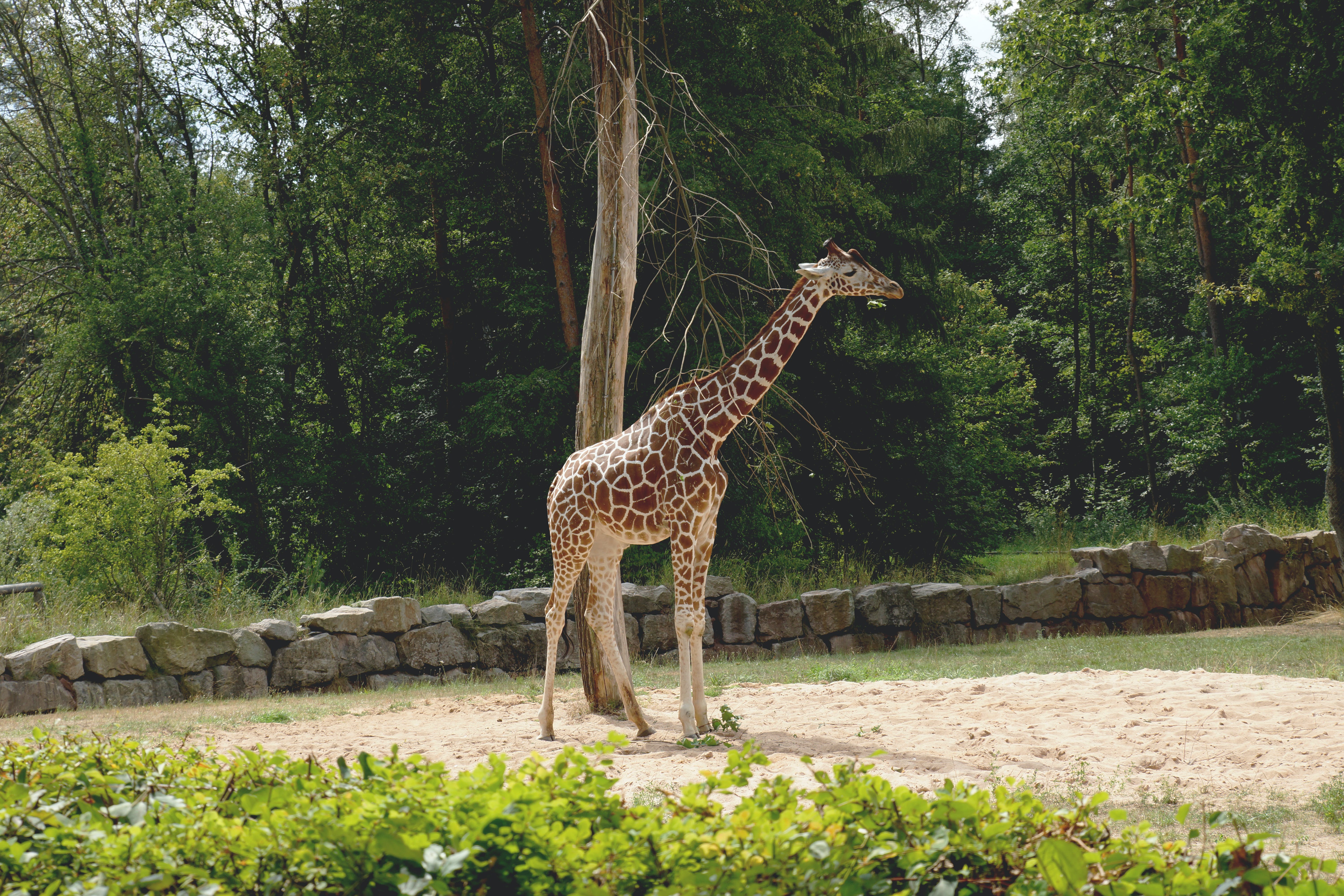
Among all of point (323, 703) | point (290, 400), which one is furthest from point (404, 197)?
point (323, 703)

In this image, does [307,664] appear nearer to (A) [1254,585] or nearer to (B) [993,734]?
(B) [993,734]

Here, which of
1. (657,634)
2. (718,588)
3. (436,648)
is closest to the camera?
(436,648)

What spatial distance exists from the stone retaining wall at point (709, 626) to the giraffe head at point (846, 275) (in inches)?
252

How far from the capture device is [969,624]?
45.5 ft

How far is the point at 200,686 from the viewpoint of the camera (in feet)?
33.2

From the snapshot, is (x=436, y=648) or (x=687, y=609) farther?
(x=436, y=648)

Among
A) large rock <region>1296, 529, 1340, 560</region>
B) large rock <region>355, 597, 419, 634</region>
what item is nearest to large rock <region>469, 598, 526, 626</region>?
large rock <region>355, 597, 419, 634</region>

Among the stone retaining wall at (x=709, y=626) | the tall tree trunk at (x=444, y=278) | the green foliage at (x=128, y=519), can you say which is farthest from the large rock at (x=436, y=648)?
the tall tree trunk at (x=444, y=278)

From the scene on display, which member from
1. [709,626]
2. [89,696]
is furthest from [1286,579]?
[89,696]

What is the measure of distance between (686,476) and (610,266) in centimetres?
236

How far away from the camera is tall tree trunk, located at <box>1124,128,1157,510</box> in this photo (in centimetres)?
2523

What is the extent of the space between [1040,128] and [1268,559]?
17.0m

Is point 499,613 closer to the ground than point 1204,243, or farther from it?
closer to the ground

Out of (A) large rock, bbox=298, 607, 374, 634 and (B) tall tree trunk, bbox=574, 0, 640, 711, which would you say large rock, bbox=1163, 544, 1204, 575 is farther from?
(A) large rock, bbox=298, 607, 374, 634
